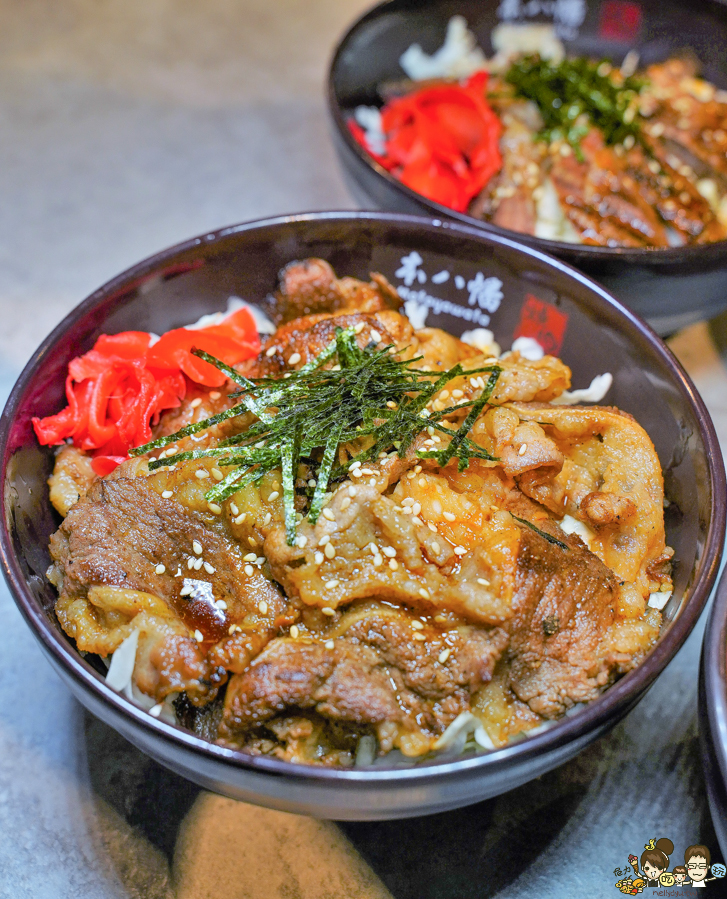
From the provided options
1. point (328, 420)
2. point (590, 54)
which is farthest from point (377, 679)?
point (590, 54)

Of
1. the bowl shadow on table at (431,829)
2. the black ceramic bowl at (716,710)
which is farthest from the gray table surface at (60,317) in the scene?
the black ceramic bowl at (716,710)

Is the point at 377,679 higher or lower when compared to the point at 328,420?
lower

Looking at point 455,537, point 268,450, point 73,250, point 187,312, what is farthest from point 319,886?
point 73,250

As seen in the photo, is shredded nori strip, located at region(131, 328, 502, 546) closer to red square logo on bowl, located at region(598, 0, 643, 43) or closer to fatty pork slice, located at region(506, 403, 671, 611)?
fatty pork slice, located at region(506, 403, 671, 611)

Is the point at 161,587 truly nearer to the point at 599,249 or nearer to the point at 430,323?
the point at 430,323

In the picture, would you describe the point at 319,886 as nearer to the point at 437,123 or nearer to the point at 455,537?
the point at 455,537

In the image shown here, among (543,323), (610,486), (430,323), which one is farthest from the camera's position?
(430,323)
